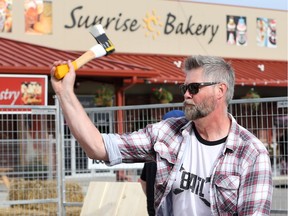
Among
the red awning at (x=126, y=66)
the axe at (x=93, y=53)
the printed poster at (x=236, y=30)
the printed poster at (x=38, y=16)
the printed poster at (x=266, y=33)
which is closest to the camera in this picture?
the axe at (x=93, y=53)

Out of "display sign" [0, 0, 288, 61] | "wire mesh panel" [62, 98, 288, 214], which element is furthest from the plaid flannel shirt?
"display sign" [0, 0, 288, 61]

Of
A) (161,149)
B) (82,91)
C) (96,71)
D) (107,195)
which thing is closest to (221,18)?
(82,91)

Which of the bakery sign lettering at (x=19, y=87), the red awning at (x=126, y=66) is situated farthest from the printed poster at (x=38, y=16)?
the bakery sign lettering at (x=19, y=87)

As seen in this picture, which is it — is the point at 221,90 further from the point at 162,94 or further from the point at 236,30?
the point at 236,30

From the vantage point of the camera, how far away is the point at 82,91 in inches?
762

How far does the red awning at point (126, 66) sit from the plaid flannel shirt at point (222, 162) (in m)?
12.5

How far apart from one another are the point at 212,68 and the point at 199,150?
1.35 ft

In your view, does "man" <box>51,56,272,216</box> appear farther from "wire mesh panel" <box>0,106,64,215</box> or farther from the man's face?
"wire mesh panel" <box>0,106,64,215</box>

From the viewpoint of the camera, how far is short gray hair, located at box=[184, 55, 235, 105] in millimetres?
3252

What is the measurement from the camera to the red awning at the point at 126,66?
1614 cm

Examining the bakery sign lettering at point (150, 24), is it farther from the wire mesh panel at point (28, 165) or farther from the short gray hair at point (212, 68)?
the short gray hair at point (212, 68)

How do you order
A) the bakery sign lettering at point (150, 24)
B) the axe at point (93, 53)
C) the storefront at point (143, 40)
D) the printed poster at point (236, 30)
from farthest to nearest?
the printed poster at point (236, 30) < the bakery sign lettering at point (150, 24) < the storefront at point (143, 40) < the axe at point (93, 53)

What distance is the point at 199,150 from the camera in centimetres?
323

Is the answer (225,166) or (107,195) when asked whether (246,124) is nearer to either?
(107,195)
